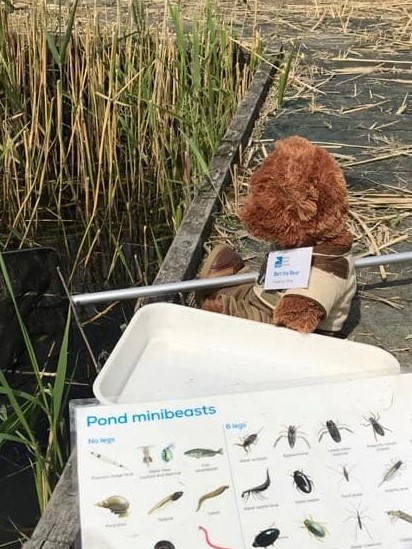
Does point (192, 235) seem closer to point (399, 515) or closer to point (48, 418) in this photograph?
point (48, 418)

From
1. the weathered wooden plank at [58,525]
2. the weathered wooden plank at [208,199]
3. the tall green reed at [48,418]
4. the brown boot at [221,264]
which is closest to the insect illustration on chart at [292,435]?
the weathered wooden plank at [58,525]

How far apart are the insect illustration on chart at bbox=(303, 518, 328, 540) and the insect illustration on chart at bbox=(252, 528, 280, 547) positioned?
5cm

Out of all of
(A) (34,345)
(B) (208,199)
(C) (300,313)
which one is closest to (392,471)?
(C) (300,313)

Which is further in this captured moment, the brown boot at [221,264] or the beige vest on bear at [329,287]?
the brown boot at [221,264]

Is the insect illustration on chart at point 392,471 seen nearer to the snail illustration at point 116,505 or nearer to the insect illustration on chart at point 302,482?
the insect illustration on chart at point 302,482

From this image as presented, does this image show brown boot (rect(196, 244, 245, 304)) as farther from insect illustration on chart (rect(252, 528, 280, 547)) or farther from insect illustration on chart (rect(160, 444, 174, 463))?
insect illustration on chart (rect(252, 528, 280, 547))

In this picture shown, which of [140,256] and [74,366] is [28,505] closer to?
[74,366]

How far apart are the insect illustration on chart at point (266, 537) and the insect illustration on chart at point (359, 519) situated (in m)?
0.12

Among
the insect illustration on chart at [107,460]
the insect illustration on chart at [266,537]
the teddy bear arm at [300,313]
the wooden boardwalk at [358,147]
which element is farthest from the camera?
the wooden boardwalk at [358,147]

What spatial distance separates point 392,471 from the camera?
1397 mm

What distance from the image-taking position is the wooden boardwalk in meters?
2.28

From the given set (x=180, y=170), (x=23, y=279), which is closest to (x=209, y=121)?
(x=180, y=170)

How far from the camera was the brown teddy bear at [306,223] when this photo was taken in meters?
1.94

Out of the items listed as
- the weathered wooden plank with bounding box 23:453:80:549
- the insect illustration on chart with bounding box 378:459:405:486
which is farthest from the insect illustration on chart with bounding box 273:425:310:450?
the weathered wooden plank with bounding box 23:453:80:549
